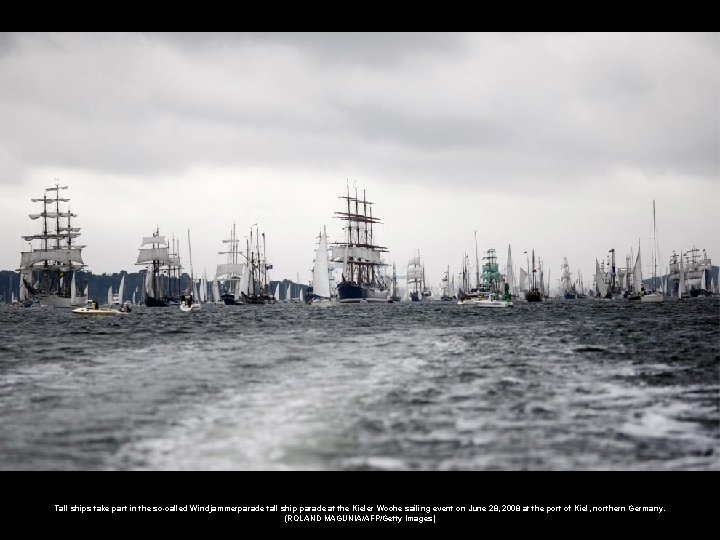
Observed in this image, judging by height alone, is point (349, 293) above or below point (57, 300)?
above

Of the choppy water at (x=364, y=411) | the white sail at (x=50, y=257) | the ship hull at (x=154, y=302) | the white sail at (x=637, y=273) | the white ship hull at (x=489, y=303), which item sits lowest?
the choppy water at (x=364, y=411)

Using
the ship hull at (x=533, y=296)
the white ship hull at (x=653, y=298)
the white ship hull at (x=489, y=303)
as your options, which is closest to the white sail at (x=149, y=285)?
the white ship hull at (x=489, y=303)

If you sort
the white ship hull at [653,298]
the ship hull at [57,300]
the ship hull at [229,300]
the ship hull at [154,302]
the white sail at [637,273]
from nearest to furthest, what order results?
the white ship hull at [653,298] → the white sail at [637,273] → the ship hull at [57,300] → the ship hull at [154,302] → the ship hull at [229,300]

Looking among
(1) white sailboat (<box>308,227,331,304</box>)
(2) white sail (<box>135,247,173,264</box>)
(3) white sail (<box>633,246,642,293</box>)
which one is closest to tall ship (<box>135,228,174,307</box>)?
(2) white sail (<box>135,247,173,264</box>)

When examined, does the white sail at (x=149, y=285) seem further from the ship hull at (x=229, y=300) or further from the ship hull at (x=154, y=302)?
the ship hull at (x=229, y=300)

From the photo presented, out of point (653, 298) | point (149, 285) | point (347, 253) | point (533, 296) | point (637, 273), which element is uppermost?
point (347, 253)

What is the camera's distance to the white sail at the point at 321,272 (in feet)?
434

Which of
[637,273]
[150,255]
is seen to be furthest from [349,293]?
[637,273]

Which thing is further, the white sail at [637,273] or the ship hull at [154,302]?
the ship hull at [154,302]

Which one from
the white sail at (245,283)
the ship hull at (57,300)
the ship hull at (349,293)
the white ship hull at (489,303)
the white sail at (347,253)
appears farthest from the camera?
the white sail at (347,253)

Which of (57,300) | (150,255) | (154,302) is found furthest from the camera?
(150,255)

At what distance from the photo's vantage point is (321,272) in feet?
450

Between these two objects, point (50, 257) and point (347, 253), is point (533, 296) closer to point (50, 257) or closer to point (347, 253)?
point (347, 253)

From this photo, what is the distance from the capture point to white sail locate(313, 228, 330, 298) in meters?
132
